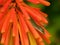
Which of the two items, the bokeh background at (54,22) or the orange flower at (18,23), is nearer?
the orange flower at (18,23)

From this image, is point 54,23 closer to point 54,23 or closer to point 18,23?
Answer: point 54,23

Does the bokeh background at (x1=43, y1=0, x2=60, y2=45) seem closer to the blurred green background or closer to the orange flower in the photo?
the blurred green background

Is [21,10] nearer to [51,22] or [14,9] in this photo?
[14,9]

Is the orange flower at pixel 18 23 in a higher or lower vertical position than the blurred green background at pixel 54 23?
higher

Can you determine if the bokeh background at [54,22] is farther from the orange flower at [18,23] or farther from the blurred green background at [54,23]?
the orange flower at [18,23]

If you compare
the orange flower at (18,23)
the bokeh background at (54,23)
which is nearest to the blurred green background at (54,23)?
the bokeh background at (54,23)

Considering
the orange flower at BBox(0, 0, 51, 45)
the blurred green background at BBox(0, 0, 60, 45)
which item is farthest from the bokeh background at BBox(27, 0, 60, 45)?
the orange flower at BBox(0, 0, 51, 45)

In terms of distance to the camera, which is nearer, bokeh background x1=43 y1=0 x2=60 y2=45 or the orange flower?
the orange flower

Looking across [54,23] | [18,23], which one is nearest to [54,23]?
[54,23]

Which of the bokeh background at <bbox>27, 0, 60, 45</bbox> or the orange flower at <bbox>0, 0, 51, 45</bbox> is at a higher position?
the orange flower at <bbox>0, 0, 51, 45</bbox>
